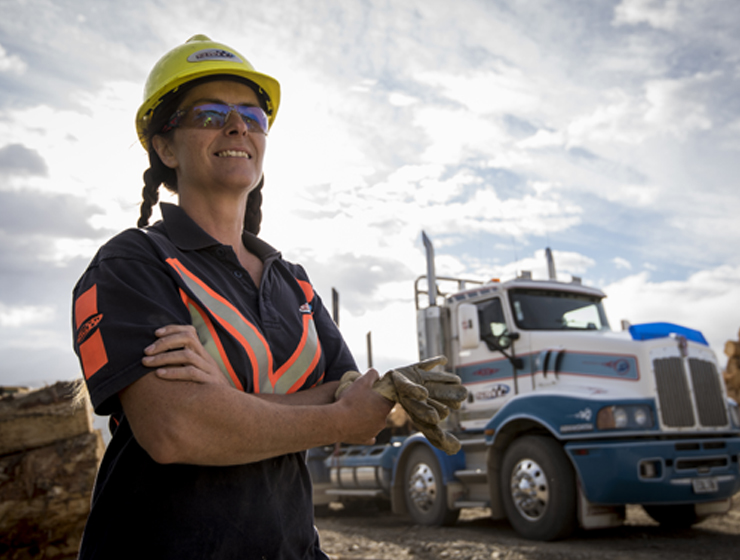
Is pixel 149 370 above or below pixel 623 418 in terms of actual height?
below

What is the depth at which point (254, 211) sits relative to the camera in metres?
2.29

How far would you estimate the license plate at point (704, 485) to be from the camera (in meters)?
6.73

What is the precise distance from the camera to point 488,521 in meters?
9.40

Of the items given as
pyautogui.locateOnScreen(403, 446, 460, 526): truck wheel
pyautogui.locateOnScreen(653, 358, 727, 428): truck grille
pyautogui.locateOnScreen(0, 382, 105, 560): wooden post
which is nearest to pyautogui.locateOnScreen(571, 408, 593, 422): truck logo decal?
pyautogui.locateOnScreen(653, 358, 727, 428): truck grille

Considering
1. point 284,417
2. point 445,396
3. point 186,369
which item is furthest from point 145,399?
point 445,396

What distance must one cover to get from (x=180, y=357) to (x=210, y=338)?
15 centimetres

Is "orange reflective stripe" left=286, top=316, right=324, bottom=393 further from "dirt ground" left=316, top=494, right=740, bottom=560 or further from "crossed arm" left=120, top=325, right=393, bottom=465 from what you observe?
"dirt ground" left=316, top=494, right=740, bottom=560

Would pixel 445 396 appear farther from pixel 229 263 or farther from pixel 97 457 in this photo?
pixel 97 457

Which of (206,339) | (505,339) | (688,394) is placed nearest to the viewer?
(206,339)

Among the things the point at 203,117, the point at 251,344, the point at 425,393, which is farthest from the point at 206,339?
the point at 203,117

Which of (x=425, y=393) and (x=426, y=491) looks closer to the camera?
(x=425, y=393)

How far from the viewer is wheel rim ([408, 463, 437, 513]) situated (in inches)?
340

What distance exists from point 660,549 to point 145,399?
22.1 feet

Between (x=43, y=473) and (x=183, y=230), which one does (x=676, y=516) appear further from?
(x=183, y=230)
